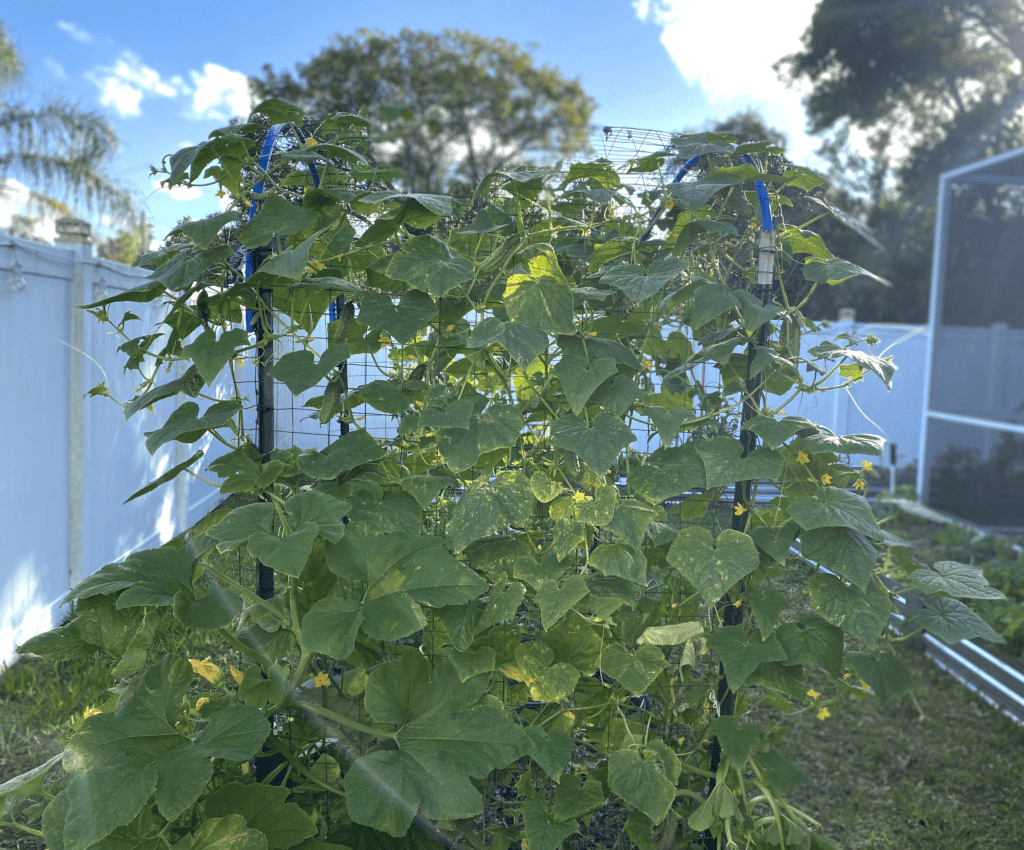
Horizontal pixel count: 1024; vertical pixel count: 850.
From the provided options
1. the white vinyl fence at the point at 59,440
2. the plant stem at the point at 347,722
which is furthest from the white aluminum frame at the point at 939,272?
the plant stem at the point at 347,722

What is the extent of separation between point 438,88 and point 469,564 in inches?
758

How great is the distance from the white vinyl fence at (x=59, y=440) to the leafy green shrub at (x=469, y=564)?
1502 mm

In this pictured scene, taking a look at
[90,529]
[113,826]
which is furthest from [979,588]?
[90,529]

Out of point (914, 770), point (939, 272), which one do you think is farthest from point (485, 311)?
point (939, 272)

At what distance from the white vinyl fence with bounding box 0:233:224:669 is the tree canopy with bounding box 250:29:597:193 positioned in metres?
15.6

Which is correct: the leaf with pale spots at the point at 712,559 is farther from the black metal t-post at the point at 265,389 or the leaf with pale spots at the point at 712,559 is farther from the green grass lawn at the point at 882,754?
the black metal t-post at the point at 265,389

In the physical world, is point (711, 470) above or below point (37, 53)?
below

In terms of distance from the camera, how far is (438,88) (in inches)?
741

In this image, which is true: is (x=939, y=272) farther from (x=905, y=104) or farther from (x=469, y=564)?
(x=905, y=104)

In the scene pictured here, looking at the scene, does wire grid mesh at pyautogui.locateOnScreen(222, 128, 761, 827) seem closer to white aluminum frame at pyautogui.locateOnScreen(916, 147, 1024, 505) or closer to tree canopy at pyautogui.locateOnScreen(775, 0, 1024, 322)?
white aluminum frame at pyautogui.locateOnScreen(916, 147, 1024, 505)

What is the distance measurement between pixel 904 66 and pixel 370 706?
18863 mm

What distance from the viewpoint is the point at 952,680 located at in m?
3.34

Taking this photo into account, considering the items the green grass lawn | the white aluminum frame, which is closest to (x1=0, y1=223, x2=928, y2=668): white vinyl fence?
the green grass lawn

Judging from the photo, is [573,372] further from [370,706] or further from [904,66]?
[904,66]
